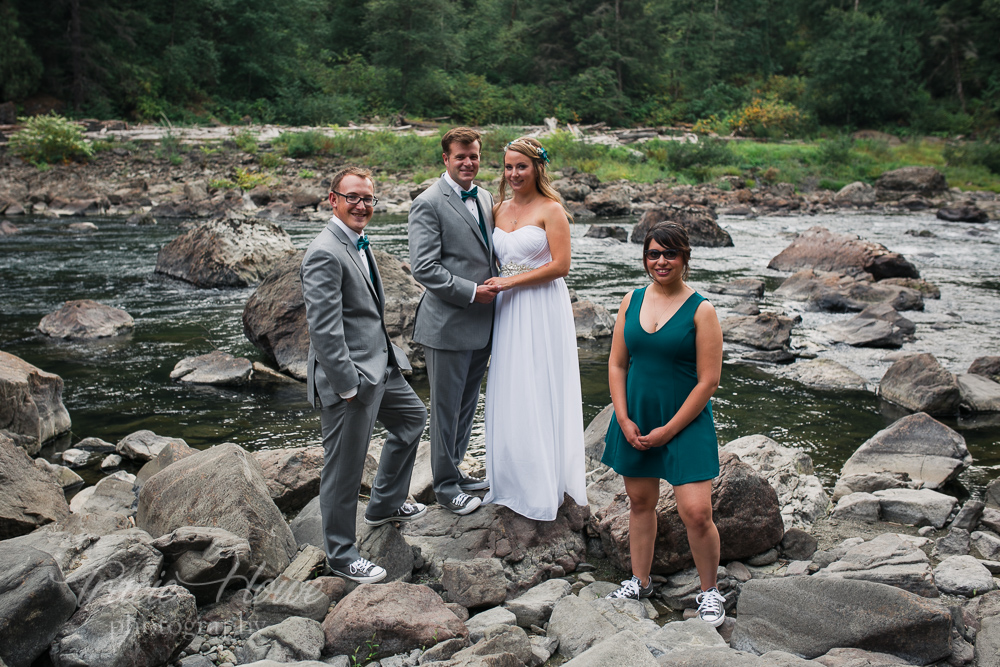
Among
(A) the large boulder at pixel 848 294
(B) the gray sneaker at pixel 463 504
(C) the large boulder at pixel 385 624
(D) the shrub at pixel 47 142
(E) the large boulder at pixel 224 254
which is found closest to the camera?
(C) the large boulder at pixel 385 624

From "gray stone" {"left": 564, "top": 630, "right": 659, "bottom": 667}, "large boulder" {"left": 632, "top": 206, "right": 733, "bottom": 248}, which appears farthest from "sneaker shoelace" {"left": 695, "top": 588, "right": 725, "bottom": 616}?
"large boulder" {"left": 632, "top": 206, "right": 733, "bottom": 248}

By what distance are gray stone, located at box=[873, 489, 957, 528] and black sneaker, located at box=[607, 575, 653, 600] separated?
7.32 feet

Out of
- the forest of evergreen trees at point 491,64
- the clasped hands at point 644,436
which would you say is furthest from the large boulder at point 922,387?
the forest of evergreen trees at point 491,64

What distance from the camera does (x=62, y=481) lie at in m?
6.23

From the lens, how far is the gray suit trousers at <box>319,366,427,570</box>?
394 cm

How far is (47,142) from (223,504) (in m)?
30.5

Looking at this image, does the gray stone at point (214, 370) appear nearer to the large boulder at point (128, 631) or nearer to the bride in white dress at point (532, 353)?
the bride in white dress at point (532, 353)

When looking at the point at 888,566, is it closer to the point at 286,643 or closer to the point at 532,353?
the point at 532,353

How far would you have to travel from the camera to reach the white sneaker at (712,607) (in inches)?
146

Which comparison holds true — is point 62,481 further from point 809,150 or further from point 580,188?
point 809,150

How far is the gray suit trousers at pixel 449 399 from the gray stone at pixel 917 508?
9.79ft

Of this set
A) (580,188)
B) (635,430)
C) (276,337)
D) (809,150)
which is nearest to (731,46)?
(809,150)

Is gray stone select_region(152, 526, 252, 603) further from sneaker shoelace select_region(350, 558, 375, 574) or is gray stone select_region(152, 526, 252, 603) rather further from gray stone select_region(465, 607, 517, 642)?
gray stone select_region(465, 607, 517, 642)

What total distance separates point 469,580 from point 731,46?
65.0 m
